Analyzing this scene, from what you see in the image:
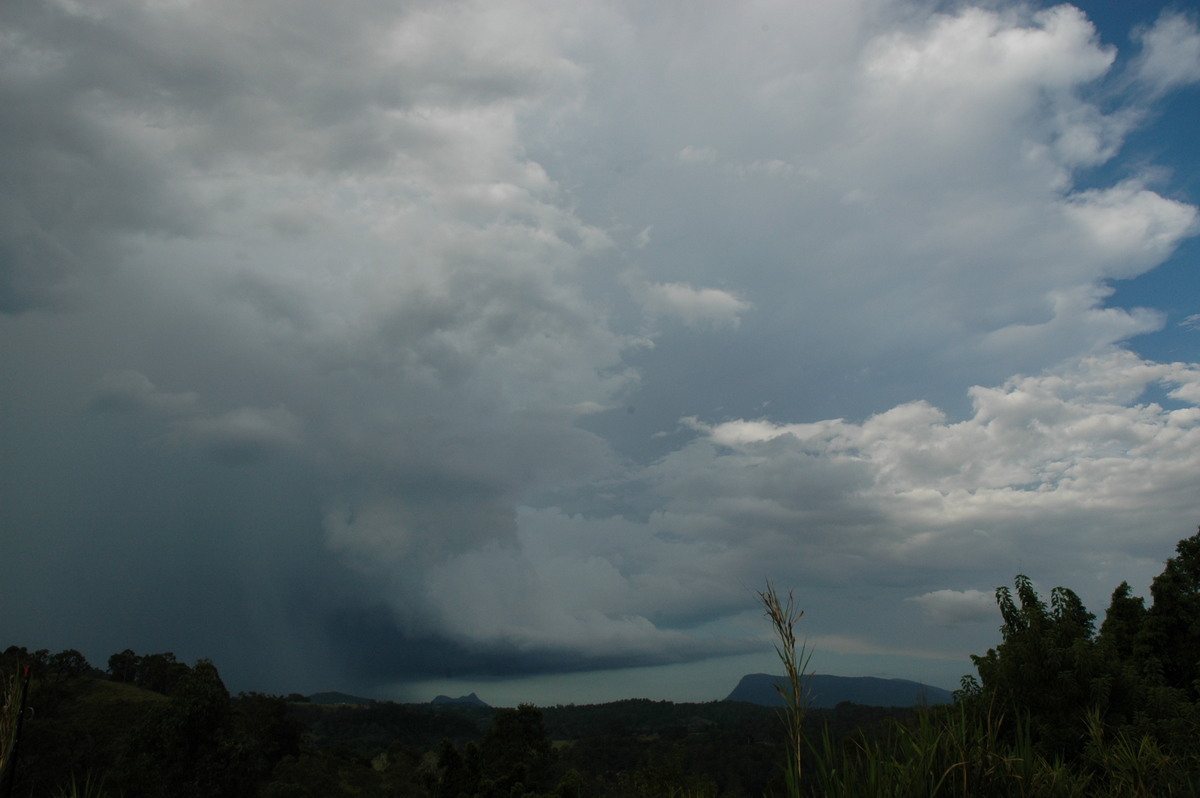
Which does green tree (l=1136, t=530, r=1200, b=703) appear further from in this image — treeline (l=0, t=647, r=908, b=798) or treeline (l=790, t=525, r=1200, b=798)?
treeline (l=0, t=647, r=908, b=798)

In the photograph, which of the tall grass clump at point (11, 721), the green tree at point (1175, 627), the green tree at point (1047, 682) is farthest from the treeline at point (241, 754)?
the green tree at point (1175, 627)

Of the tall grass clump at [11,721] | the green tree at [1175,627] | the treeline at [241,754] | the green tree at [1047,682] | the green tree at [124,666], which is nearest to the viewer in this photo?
the tall grass clump at [11,721]

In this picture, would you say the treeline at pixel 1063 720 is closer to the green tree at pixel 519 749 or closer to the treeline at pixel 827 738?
the treeline at pixel 827 738

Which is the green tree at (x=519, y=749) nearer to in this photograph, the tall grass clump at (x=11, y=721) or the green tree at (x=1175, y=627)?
the green tree at (x=1175, y=627)

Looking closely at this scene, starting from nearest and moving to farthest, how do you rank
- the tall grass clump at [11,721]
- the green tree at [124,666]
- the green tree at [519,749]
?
the tall grass clump at [11,721] < the green tree at [519,749] < the green tree at [124,666]

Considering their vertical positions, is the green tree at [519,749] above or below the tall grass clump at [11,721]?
below

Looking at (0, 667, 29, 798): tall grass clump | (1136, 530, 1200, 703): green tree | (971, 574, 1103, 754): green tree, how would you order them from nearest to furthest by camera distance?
(0, 667, 29, 798): tall grass clump < (971, 574, 1103, 754): green tree < (1136, 530, 1200, 703): green tree

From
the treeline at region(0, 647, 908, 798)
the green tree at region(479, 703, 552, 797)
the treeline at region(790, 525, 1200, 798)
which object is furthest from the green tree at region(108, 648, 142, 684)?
the treeline at region(790, 525, 1200, 798)

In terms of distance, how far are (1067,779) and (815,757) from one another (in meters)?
3.85

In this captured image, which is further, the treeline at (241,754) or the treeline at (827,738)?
the treeline at (241,754)

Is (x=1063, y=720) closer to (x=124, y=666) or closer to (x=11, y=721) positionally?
(x=11, y=721)

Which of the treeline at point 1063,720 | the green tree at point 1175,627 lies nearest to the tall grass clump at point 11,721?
the treeline at point 1063,720

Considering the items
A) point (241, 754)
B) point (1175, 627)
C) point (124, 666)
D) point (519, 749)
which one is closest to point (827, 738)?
point (1175, 627)

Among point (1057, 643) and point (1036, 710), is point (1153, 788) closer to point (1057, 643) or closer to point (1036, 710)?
point (1036, 710)
